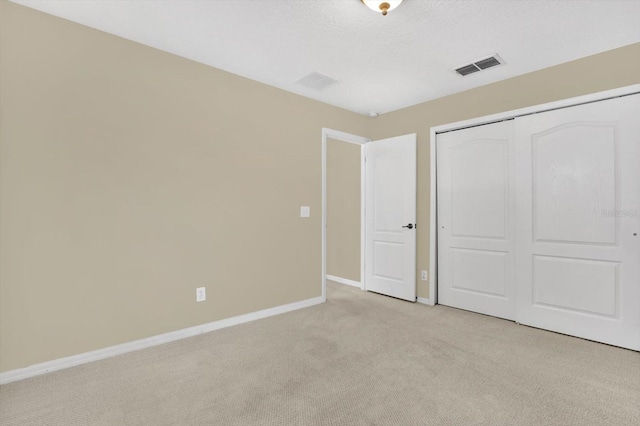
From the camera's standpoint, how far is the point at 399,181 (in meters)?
4.17

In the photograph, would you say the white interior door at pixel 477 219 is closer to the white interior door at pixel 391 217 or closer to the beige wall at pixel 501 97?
the beige wall at pixel 501 97

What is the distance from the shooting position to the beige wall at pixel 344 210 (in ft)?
15.9

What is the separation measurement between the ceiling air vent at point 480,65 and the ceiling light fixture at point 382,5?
4.27 feet

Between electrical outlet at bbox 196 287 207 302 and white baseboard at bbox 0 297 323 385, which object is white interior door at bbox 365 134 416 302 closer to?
white baseboard at bbox 0 297 323 385

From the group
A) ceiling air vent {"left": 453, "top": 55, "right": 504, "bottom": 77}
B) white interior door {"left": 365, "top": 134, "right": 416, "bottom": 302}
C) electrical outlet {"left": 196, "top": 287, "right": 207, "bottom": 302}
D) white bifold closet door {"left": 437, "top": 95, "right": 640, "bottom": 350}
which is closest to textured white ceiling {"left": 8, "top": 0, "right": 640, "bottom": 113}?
ceiling air vent {"left": 453, "top": 55, "right": 504, "bottom": 77}

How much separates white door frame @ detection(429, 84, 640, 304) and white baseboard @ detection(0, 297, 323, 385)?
1.82 metres

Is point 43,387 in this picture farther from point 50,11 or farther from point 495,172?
point 495,172

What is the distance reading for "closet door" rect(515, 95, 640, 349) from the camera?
8.61ft

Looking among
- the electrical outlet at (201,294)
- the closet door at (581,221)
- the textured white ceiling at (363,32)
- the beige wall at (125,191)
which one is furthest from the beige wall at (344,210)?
the electrical outlet at (201,294)

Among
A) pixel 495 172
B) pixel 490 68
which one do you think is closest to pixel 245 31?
pixel 490 68

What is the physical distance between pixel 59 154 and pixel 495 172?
13.2ft

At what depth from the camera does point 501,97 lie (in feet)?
11.0

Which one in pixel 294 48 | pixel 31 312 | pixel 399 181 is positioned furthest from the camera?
pixel 399 181

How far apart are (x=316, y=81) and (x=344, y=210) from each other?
2.20 m
